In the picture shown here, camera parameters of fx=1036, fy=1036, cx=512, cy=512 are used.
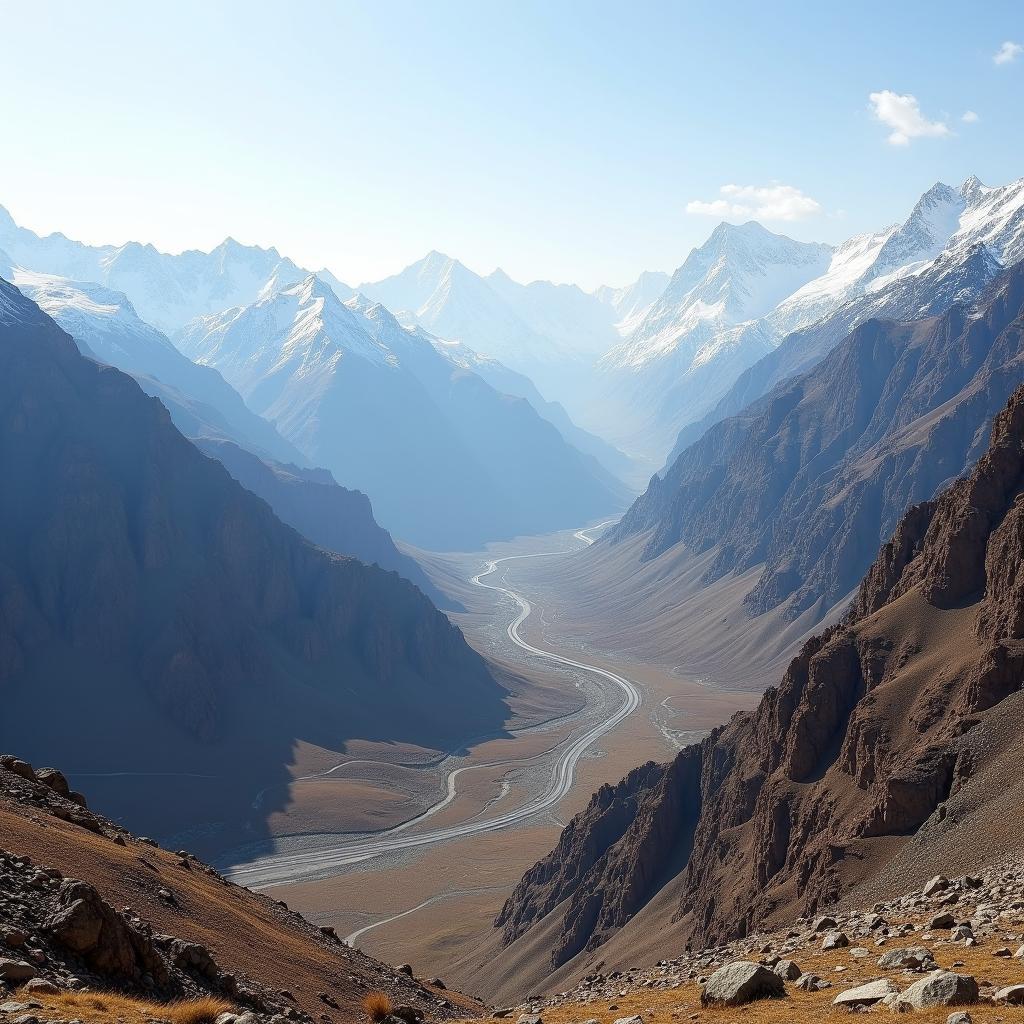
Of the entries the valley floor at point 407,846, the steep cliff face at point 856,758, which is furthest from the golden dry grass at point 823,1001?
the valley floor at point 407,846

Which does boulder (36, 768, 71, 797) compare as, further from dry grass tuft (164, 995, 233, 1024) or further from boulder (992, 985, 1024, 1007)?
boulder (992, 985, 1024, 1007)

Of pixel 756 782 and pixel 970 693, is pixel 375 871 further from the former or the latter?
pixel 970 693

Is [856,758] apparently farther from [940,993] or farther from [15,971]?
[15,971]

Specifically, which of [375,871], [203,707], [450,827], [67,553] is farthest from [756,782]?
[67,553]

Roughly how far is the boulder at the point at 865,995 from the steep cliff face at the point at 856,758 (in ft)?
100

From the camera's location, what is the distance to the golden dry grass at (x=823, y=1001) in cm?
2123

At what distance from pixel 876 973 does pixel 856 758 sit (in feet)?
173

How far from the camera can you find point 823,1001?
2289cm

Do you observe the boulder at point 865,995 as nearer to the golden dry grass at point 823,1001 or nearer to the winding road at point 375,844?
the golden dry grass at point 823,1001

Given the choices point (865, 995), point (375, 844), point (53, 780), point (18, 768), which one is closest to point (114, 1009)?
point (865, 995)

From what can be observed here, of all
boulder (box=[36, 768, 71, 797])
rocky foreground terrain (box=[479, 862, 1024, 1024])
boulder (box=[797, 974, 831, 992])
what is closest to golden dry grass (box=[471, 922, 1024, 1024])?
rocky foreground terrain (box=[479, 862, 1024, 1024])

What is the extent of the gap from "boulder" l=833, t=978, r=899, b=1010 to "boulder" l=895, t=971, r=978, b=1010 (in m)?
0.74

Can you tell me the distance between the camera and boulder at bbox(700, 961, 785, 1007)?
24.2 metres

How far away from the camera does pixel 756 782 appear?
301 ft
